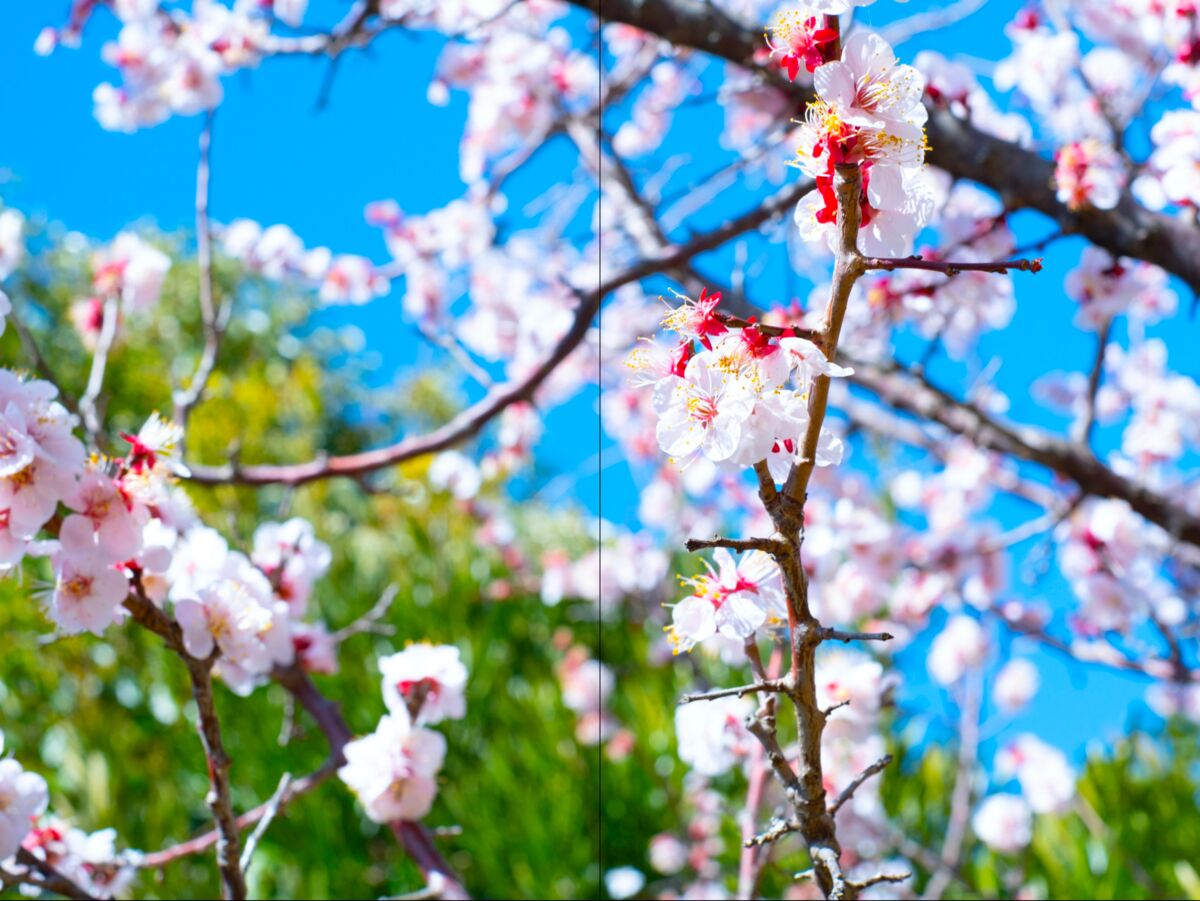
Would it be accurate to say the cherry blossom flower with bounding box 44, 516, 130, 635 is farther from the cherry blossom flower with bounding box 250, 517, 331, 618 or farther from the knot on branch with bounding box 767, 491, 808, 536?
the knot on branch with bounding box 767, 491, 808, 536

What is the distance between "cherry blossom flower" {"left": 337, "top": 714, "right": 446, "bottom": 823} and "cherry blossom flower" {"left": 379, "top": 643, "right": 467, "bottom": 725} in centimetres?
2

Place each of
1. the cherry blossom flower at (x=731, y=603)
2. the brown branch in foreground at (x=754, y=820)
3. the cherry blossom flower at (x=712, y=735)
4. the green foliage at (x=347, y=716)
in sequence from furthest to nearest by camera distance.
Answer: the green foliage at (x=347, y=716)
the cherry blossom flower at (x=712, y=735)
the brown branch in foreground at (x=754, y=820)
the cherry blossom flower at (x=731, y=603)

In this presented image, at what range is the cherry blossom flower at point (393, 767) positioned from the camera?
1.17 metres

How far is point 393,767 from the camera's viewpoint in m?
1.18

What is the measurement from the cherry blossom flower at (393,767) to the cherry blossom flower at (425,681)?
0.02 meters

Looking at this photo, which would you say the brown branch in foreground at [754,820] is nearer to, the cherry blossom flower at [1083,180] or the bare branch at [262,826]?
the bare branch at [262,826]

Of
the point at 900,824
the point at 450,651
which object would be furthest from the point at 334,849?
the point at 450,651

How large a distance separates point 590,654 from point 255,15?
228 cm

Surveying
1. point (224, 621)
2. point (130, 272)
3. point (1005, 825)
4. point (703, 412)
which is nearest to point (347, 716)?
point (130, 272)

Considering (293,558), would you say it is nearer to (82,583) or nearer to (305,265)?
(82,583)

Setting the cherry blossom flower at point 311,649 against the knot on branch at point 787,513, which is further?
the cherry blossom flower at point 311,649

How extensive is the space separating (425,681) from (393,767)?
96mm

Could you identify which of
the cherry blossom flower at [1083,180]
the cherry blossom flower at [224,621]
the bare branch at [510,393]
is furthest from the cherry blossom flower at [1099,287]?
the cherry blossom flower at [224,621]

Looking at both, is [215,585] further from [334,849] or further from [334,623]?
[334,623]
